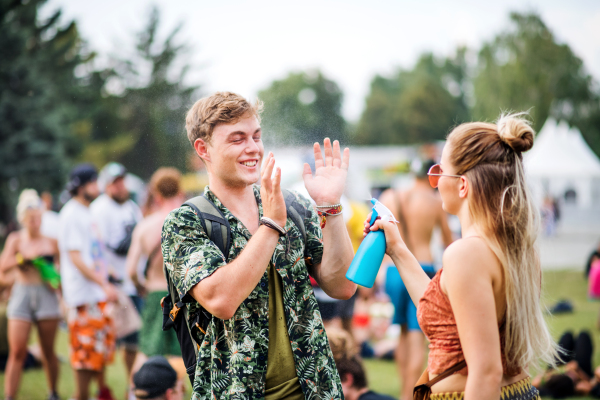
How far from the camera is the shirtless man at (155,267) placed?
14.5 ft

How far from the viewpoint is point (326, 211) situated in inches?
84.7

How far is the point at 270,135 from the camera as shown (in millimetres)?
2896

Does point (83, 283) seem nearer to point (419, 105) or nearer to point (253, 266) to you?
point (253, 266)

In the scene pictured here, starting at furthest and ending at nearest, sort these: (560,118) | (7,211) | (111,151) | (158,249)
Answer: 1. (560,118)
2. (111,151)
3. (7,211)
4. (158,249)

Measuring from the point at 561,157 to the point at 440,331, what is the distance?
25.5 meters

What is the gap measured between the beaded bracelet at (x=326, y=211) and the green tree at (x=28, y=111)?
21.9 meters

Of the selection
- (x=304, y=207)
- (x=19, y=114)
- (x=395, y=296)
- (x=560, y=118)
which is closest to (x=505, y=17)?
(x=560, y=118)

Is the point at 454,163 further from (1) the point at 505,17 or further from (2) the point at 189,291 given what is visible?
(1) the point at 505,17

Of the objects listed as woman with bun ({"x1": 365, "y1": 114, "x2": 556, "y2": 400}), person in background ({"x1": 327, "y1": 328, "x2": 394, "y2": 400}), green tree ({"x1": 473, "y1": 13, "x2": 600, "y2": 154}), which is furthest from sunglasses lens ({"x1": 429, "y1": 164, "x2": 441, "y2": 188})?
green tree ({"x1": 473, "y1": 13, "x2": 600, "y2": 154})

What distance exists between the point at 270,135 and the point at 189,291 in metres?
1.27

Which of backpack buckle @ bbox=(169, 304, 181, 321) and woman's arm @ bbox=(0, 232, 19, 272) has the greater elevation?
woman's arm @ bbox=(0, 232, 19, 272)

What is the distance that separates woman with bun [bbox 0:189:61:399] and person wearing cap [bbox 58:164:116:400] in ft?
1.10

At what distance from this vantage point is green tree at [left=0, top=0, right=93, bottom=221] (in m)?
20.6

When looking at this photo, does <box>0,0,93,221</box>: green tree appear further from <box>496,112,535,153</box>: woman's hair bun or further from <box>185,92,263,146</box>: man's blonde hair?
<box>496,112,535,153</box>: woman's hair bun
